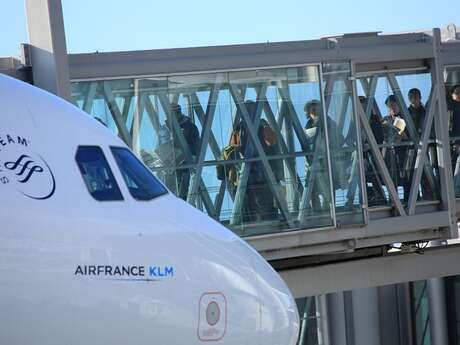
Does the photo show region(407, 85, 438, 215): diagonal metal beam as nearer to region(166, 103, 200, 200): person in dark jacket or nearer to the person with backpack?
the person with backpack

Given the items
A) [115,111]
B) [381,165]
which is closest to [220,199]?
[115,111]

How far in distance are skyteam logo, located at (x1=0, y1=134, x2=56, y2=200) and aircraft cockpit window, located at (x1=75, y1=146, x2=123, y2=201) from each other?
0.47 meters

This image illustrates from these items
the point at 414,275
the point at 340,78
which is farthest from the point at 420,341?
the point at 340,78

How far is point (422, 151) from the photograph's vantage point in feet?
77.9

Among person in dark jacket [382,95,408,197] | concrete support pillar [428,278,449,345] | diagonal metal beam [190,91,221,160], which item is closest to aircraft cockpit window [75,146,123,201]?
diagonal metal beam [190,91,221,160]

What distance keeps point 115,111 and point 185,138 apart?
5.03 ft

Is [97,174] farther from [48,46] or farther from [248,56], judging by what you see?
[248,56]

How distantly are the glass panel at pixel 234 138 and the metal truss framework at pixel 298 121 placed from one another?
0.08 feet

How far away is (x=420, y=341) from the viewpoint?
41.2m

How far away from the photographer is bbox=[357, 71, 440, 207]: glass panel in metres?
23.1

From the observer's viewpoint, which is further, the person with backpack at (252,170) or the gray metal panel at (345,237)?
the gray metal panel at (345,237)

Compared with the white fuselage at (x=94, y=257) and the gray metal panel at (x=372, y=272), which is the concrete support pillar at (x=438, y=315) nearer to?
the gray metal panel at (x=372, y=272)

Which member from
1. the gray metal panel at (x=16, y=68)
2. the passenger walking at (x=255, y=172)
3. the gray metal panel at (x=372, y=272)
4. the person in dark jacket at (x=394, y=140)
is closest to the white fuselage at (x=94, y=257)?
the gray metal panel at (x=16, y=68)

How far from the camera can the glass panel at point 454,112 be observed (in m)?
24.6
